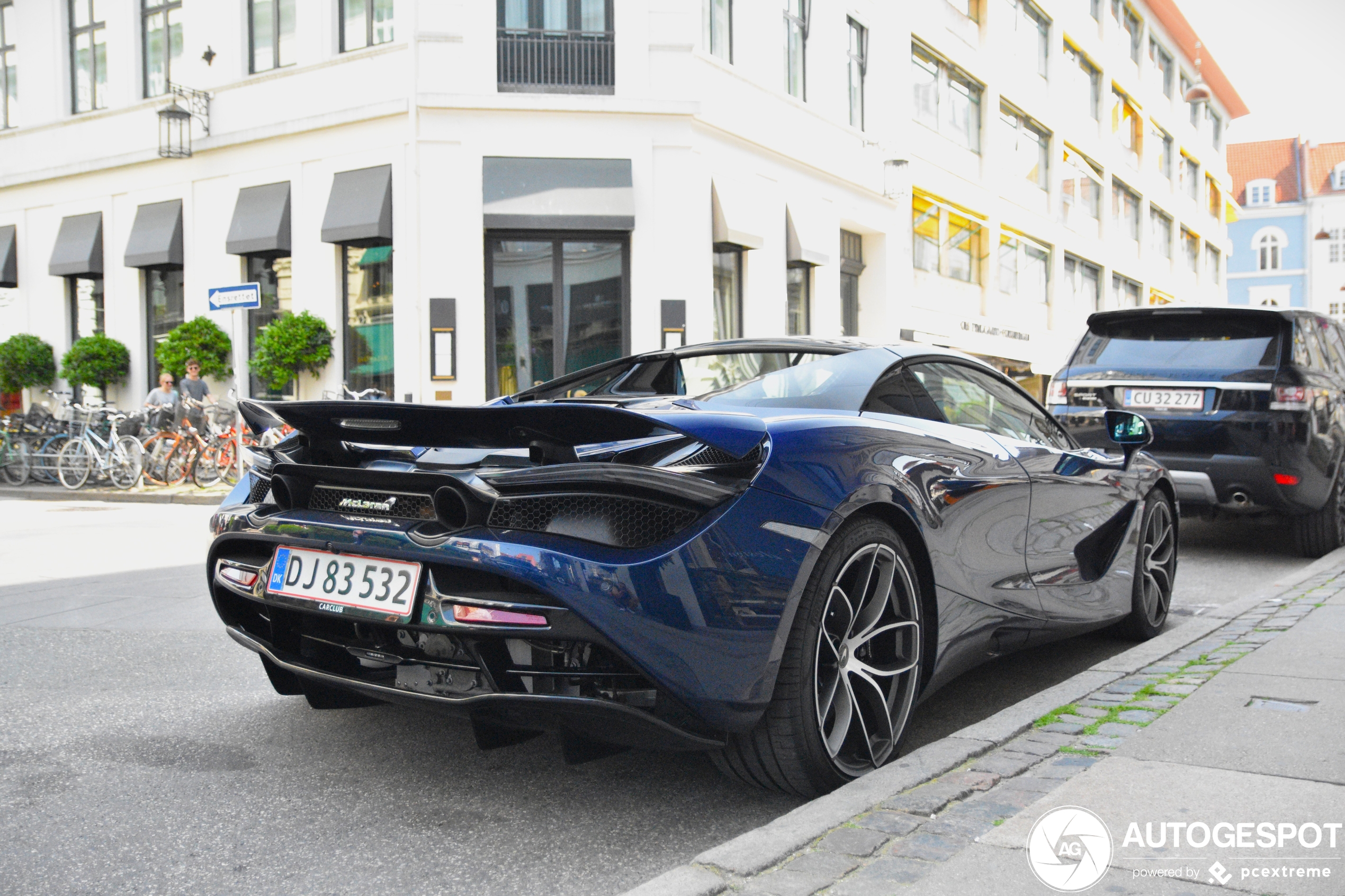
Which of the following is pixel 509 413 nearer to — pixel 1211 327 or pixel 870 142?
pixel 1211 327

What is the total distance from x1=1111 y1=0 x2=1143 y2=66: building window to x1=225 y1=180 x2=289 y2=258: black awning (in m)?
28.0

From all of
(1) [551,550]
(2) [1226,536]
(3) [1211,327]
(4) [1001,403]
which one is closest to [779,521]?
(1) [551,550]

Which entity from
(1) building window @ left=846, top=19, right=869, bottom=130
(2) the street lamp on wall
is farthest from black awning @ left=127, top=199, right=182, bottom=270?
(1) building window @ left=846, top=19, right=869, bottom=130

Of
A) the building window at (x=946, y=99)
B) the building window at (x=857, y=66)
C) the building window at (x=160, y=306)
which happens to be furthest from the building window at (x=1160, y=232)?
the building window at (x=160, y=306)

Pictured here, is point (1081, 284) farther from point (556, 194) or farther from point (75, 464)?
point (75, 464)

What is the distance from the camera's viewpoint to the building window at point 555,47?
1580 centimetres

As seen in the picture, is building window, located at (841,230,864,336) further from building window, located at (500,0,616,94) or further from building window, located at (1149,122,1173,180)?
building window, located at (1149,122,1173,180)

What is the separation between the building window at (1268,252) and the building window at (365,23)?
6446 cm

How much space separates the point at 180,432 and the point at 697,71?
28.4 feet

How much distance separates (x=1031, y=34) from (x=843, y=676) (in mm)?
29492

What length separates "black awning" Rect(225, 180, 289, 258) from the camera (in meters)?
17.0

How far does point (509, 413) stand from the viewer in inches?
105

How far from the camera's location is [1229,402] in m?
7.14

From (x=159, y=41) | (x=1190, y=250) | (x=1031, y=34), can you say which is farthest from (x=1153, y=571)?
(x=1190, y=250)
